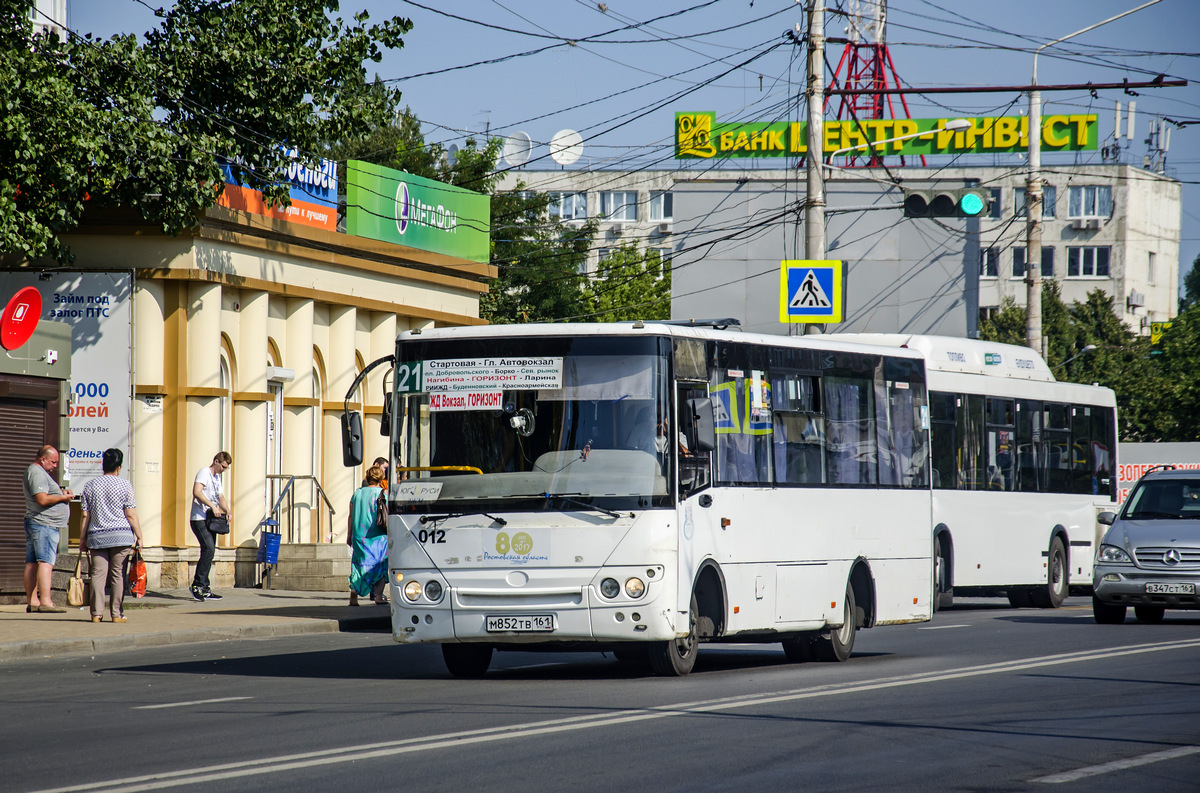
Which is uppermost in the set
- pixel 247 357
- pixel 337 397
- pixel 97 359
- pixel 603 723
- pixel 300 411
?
pixel 247 357

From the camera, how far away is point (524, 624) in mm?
12398

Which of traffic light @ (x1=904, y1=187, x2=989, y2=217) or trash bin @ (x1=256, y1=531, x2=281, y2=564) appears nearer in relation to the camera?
traffic light @ (x1=904, y1=187, x2=989, y2=217)

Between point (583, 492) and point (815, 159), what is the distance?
43.7 feet

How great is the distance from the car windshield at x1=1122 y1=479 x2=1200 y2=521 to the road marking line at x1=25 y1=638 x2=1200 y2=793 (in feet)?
25.2

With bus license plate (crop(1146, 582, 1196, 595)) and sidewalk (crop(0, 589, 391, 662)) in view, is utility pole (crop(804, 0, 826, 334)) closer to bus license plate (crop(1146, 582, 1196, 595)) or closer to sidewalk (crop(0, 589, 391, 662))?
bus license plate (crop(1146, 582, 1196, 595))

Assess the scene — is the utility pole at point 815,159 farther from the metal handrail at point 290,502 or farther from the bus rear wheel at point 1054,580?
the metal handrail at point 290,502

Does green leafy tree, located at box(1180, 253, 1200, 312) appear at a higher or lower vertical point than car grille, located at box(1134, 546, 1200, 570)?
higher

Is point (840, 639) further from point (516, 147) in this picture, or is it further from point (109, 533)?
point (516, 147)

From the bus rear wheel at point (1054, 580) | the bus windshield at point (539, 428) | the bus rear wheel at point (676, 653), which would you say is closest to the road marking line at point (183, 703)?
the bus windshield at point (539, 428)

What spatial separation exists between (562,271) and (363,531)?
Answer: 3193 centimetres

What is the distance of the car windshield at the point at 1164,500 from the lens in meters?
20.6

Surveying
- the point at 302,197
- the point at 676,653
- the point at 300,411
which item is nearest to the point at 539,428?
the point at 676,653

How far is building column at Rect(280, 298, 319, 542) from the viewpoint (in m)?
27.4

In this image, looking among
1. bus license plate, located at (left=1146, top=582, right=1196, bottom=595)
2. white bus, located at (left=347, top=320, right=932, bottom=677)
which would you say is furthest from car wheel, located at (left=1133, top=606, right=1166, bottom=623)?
white bus, located at (left=347, top=320, right=932, bottom=677)
